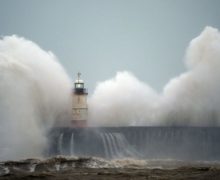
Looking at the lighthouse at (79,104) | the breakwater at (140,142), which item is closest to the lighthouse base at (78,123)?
the lighthouse at (79,104)

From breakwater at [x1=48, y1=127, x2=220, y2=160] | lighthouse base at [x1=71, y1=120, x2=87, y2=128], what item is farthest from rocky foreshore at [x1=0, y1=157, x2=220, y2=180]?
lighthouse base at [x1=71, y1=120, x2=87, y2=128]

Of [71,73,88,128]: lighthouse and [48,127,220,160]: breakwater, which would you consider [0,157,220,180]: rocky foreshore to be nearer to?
[48,127,220,160]: breakwater

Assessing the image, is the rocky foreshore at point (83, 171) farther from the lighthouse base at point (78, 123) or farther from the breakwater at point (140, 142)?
the lighthouse base at point (78, 123)

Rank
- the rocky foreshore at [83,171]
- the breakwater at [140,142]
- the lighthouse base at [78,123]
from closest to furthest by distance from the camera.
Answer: the rocky foreshore at [83,171] < the breakwater at [140,142] < the lighthouse base at [78,123]

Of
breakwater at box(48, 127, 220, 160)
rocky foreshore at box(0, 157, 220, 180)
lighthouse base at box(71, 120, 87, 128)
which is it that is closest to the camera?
rocky foreshore at box(0, 157, 220, 180)

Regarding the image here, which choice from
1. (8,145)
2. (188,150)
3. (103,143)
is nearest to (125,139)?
(103,143)

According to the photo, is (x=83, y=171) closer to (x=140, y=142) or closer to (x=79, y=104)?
(x=140, y=142)

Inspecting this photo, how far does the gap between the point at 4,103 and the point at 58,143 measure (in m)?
6.14

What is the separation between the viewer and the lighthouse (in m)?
46.3

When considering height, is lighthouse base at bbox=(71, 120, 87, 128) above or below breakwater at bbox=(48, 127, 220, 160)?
above

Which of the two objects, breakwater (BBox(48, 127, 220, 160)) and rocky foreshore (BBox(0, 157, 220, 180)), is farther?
breakwater (BBox(48, 127, 220, 160))

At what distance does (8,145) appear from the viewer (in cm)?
3497

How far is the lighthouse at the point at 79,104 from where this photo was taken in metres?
46.3

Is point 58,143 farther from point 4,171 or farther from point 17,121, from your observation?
point 4,171
